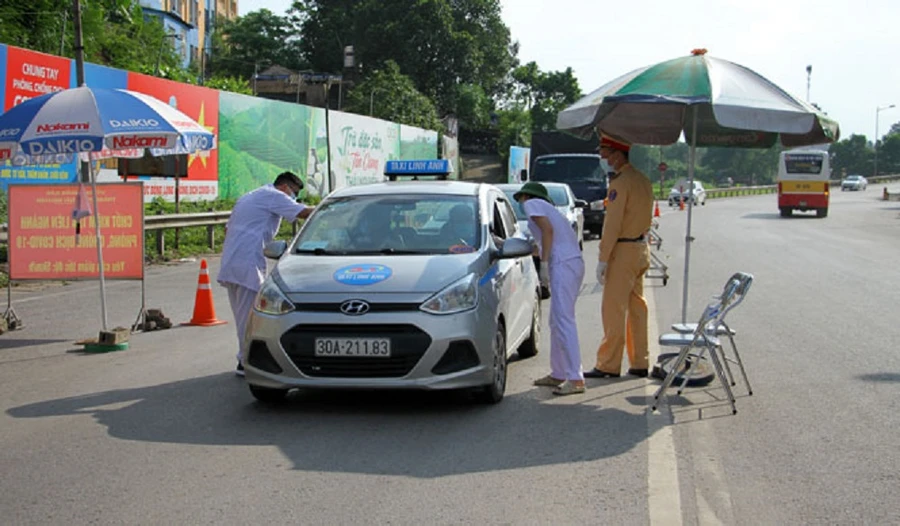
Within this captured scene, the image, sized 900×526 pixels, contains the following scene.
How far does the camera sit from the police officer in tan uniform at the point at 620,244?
26.4 ft

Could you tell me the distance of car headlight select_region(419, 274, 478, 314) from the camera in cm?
661

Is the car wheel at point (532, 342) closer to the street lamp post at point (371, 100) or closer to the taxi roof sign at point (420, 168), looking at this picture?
the taxi roof sign at point (420, 168)

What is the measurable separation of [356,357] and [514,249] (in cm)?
156

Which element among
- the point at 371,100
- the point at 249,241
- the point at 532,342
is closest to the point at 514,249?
the point at 532,342

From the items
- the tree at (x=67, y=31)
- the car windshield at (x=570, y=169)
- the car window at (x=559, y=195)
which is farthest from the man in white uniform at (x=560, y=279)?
the car windshield at (x=570, y=169)

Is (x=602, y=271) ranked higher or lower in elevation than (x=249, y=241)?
lower

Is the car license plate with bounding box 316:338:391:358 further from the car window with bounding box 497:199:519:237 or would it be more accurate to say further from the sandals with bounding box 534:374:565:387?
the car window with bounding box 497:199:519:237

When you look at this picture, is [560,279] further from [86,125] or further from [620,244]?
[86,125]

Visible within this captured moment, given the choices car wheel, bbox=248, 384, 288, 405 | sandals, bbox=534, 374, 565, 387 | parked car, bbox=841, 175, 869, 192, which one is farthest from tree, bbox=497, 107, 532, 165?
car wheel, bbox=248, 384, 288, 405

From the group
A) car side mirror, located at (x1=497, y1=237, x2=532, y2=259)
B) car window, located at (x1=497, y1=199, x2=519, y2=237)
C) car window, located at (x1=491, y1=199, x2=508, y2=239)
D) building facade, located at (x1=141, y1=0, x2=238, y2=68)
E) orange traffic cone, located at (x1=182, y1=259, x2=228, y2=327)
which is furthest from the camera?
building facade, located at (x1=141, y1=0, x2=238, y2=68)

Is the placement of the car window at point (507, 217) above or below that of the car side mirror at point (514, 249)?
above

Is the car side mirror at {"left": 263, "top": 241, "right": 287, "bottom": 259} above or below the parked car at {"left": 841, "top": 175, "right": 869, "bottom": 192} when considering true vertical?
above

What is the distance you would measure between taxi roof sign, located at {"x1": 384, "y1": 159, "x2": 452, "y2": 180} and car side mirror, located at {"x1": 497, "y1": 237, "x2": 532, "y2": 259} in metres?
3.09

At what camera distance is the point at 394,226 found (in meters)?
7.66
